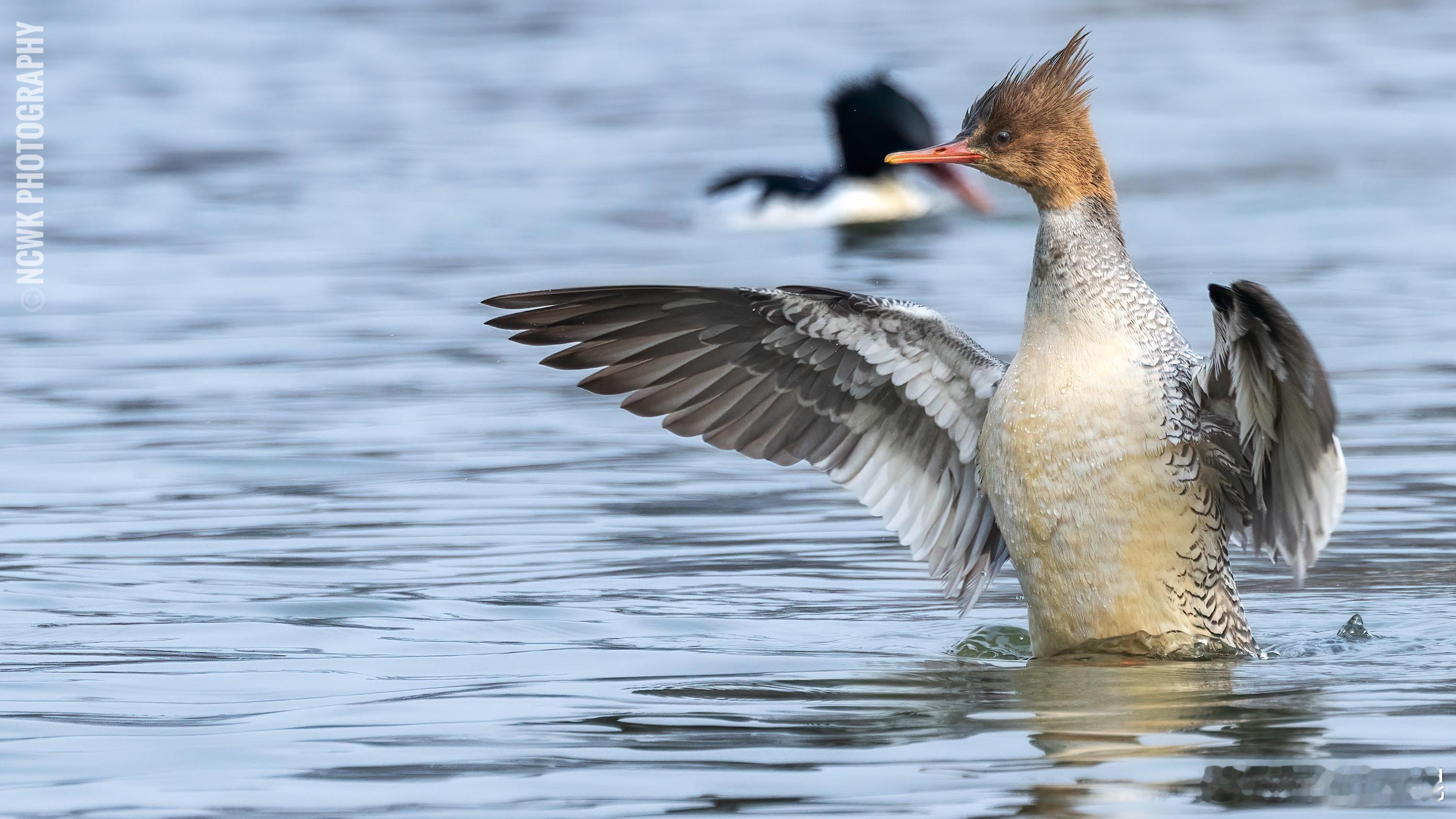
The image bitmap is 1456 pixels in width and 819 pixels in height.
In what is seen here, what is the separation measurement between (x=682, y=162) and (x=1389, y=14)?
37.9ft

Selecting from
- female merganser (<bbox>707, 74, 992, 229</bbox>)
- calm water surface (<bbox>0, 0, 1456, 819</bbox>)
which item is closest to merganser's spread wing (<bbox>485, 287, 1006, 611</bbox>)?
calm water surface (<bbox>0, 0, 1456, 819</bbox>)

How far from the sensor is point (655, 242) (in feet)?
49.3

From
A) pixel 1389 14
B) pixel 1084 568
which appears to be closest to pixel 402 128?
pixel 1389 14

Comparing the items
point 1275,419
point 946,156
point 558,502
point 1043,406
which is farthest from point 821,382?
point 558,502

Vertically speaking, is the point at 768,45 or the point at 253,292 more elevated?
the point at 768,45

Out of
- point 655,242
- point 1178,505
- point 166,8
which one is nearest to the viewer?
point 1178,505

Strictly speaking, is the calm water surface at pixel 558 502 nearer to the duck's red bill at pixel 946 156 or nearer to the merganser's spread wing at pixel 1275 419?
the merganser's spread wing at pixel 1275 419

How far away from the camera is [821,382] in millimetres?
6773

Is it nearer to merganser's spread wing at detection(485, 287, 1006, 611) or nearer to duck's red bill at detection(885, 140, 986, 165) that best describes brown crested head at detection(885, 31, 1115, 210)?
duck's red bill at detection(885, 140, 986, 165)

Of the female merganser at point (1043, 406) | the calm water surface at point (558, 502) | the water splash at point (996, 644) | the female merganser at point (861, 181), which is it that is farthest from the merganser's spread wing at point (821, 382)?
the female merganser at point (861, 181)

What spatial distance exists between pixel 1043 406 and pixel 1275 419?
59 cm

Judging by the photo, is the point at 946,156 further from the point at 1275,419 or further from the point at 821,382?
the point at 1275,419

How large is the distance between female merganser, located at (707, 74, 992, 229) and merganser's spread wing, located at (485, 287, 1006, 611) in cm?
882

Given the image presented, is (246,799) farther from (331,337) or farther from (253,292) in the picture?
(253,292)
